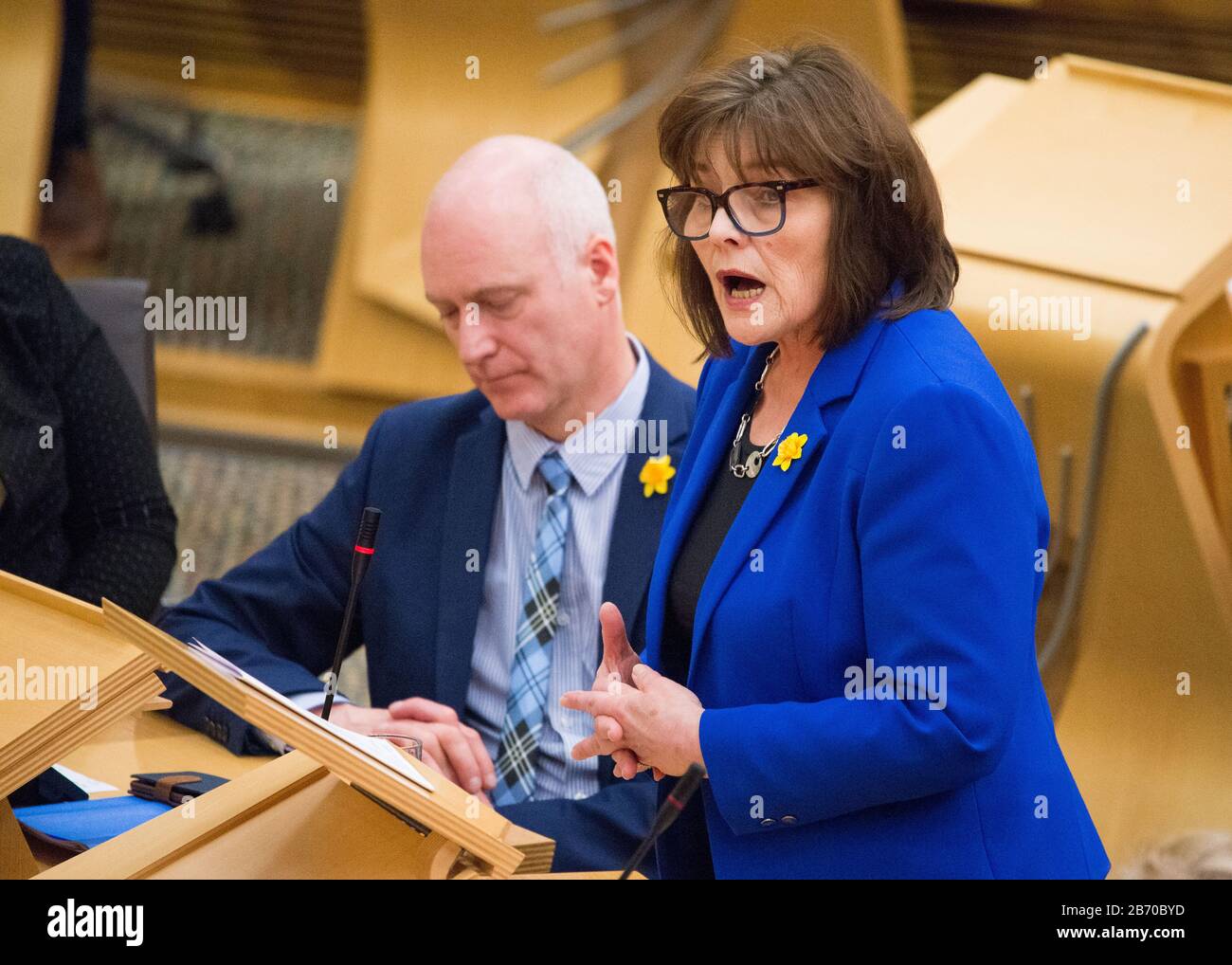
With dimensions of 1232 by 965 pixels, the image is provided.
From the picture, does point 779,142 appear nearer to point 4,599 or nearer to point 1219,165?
point 4,599

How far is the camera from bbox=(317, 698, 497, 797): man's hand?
2068mm

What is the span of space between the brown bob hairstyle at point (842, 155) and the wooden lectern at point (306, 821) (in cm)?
59

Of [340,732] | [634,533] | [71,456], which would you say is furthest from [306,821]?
[71,456]

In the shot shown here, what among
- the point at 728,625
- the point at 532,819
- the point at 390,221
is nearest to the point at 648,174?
the point at 390,221

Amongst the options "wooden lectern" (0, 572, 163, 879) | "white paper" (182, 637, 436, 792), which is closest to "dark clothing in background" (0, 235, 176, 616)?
"wooden lectern" (0, 572, 163, 879)

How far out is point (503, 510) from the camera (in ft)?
8.05

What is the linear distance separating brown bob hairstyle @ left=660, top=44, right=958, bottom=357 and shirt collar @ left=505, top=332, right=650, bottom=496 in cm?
82

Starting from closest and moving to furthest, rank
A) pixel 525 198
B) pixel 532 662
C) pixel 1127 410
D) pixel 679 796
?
1. pixel 679 796
2. pixel 532 662
3. pixel 525 198
4. pixel 1127 410

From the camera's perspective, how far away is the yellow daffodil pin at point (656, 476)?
7.70ft

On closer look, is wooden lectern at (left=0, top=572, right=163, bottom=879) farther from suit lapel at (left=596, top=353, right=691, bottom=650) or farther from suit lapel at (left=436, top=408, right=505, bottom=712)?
suit lapel at (left=596, top=353, right=691, bottom=650)

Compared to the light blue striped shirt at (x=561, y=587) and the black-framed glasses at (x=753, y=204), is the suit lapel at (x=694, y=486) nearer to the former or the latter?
the black-framed glasses at (x=753, y=204)

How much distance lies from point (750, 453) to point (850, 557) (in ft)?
0.88

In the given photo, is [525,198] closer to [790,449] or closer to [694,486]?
[694,486]
